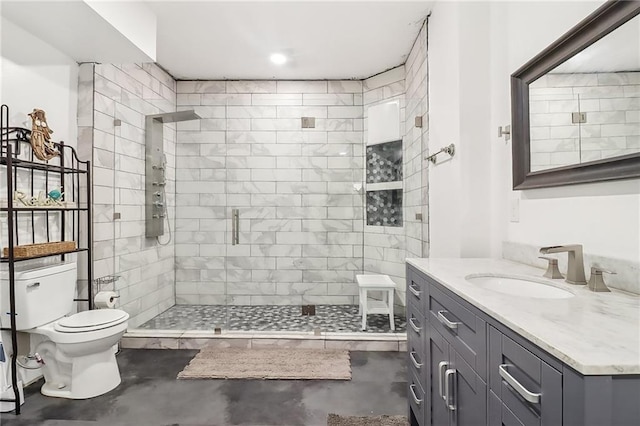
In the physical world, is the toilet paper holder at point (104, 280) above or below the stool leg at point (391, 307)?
above

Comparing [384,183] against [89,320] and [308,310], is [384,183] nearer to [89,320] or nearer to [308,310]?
[308,310]

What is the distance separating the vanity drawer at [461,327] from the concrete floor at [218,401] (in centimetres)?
99

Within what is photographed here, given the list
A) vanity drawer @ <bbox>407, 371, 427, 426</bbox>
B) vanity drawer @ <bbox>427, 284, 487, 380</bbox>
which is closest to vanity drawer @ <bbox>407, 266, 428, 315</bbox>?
vanity drawer @ <bbox>427, 284, 487, 380</bbox>

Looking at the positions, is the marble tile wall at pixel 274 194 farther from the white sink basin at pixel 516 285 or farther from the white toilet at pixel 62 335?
the white sink basin at pixel 516 285

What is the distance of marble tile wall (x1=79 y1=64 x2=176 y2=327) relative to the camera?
305 cm

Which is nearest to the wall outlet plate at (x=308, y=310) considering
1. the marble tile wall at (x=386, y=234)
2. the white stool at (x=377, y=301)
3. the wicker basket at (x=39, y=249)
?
the white stool at (x=377, y=301)

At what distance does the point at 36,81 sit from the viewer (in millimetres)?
2520

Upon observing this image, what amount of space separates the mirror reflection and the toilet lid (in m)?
2.67

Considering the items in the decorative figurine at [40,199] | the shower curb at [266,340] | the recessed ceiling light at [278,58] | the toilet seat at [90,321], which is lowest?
the shower curb at [266,340]

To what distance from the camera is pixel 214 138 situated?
416 cm

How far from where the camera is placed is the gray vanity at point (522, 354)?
626 mm

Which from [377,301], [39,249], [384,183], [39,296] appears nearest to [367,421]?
[377,301]

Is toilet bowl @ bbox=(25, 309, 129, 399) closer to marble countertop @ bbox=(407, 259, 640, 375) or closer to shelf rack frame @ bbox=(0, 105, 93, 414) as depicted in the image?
shelf rack frame @ bbox=(0, 105, 93, 414)

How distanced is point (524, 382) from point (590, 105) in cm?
114
